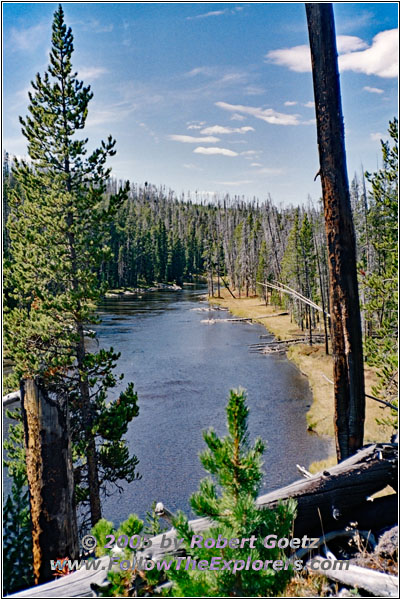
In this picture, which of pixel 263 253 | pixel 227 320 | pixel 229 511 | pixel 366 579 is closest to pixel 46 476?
pixel 229 511

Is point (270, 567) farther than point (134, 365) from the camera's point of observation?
No

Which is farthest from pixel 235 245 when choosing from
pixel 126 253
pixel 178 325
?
pixel 178 325

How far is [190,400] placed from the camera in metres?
23.7

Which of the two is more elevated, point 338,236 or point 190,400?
point 338,236

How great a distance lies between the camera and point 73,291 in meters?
11.7

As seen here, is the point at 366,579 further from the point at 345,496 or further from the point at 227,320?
the point at 227,320

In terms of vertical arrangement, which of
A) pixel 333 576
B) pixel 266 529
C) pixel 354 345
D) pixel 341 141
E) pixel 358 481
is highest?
pixel 341 141

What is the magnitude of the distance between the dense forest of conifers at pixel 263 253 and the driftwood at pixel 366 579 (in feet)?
31.0

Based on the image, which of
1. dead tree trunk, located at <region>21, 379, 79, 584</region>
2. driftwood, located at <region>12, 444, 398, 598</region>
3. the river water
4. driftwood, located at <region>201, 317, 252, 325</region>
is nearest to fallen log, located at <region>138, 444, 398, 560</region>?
driftwood, located at <region>12, 444, 398, 598</region>

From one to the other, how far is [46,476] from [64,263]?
7.19 meters

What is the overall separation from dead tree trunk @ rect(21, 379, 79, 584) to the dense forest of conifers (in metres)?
9.67

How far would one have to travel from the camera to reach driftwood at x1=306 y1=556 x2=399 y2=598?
3684mm

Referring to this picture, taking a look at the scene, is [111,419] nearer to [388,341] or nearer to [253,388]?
[388,341]

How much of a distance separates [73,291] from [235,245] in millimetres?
79536
